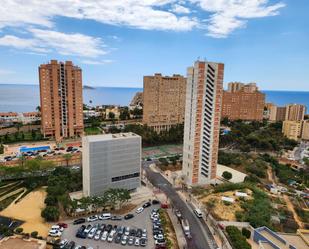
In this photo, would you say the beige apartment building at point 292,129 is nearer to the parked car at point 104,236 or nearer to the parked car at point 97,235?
the parked car at point 104,236

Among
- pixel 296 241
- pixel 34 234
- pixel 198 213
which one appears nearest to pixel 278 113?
pixel 198 213

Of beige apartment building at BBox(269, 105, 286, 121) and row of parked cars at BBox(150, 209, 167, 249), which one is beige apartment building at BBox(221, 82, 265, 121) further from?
row of parked cars at BBox(150, 209, 167, 249)

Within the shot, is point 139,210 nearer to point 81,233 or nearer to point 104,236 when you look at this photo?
point 104,236

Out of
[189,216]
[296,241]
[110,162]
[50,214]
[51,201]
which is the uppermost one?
[110,162]

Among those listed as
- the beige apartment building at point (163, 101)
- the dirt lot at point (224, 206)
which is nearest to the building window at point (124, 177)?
the dirt lot at point (224, 206)

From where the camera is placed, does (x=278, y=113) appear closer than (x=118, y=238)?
No

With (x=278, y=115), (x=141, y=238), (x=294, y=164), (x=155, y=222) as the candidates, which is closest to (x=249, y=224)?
(x=155, y=222)
